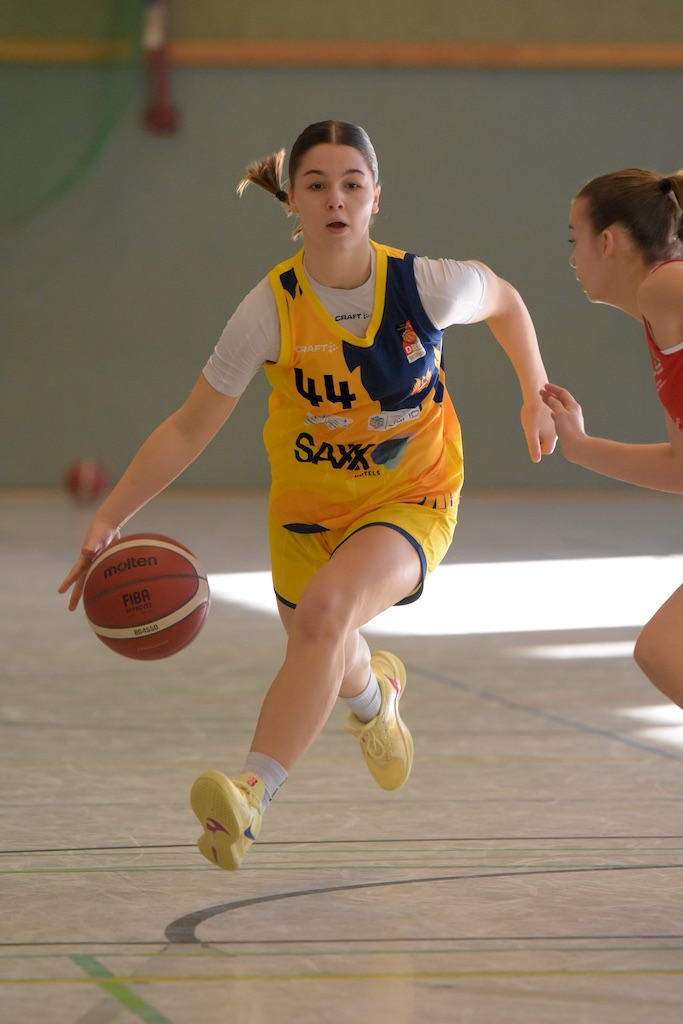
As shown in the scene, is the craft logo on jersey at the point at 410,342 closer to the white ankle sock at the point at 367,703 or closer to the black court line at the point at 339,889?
the white ankle sock at the point at 367,703

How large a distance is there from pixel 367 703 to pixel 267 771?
0.68m

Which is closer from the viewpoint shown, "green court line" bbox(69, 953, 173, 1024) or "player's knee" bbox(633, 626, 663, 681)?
"green court line" bbox(69, 953, 173, 1024)

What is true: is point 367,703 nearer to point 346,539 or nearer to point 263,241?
point 346,539

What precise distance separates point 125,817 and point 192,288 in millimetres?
8009

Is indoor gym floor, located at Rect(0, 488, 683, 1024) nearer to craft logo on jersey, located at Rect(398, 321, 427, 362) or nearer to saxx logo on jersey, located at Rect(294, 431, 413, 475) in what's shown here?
saxx logo on jersey, located at Rect(294, 431, 413, 475)

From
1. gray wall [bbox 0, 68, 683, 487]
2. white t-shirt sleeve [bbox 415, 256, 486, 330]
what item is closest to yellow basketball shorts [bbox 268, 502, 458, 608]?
white t-shirt sleeve [bbox 415, 256, 486, 330]

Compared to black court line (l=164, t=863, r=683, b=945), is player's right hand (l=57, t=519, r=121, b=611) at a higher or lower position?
higher

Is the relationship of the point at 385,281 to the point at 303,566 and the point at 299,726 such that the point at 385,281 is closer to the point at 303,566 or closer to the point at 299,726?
the point at 303,566

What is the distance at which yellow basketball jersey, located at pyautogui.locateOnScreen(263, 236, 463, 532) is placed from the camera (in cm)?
270

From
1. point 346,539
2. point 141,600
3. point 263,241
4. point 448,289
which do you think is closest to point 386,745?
point 346,539

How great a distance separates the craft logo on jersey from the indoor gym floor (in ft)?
3.23

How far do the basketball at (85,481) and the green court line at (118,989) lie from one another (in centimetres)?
761

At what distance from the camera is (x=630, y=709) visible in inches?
154

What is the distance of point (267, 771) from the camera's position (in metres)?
2.34
